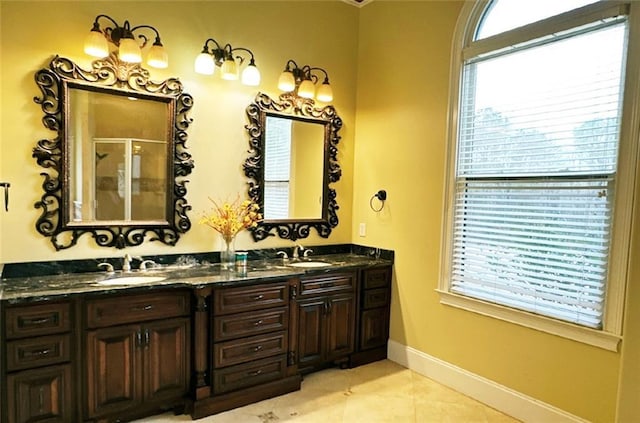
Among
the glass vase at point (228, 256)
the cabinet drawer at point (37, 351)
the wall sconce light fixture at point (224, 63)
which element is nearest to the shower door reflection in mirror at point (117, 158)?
the wall sconce light fixture at point (224, 63)

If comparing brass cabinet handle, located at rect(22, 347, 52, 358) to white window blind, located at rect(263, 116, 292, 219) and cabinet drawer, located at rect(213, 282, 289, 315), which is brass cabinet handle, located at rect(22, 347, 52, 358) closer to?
cabinet drawer, located at rect(213, 282, 289, 315)

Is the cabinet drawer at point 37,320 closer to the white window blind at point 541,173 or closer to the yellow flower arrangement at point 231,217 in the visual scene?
the yellow flower arrangement at point 231,217

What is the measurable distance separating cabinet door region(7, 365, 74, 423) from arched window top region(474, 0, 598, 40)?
3310 millimetres

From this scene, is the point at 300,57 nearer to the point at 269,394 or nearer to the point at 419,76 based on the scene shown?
the point at 419,76

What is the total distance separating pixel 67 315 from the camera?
220 centimetres

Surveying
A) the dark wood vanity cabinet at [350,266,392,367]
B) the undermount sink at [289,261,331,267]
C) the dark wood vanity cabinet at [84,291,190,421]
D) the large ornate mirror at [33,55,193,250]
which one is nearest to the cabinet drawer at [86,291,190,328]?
the dark wood vanity cabinet at [84,291,190,421]

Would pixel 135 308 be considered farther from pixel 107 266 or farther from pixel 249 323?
pixel 249 323

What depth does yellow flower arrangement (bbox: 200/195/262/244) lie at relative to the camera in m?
2.99

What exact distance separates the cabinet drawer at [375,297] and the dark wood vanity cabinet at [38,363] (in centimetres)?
207

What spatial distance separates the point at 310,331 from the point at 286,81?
1926mm

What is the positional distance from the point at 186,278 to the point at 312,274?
0.89 m

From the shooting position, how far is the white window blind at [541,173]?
227 centimetres

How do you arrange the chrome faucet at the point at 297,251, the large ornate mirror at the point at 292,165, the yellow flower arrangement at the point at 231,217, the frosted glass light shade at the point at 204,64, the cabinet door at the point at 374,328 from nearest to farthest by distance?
the frosted glass light shade at the point at 204,64 → the yellow flower arrangement at the point at 231,217 → the large ornate mirror at the point at 292,165 → the cabinet door at the point at 374,328 → the chrome faucet at the point at 297,251

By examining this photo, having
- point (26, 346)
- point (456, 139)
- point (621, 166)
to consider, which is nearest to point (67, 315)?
point (26, 346)
